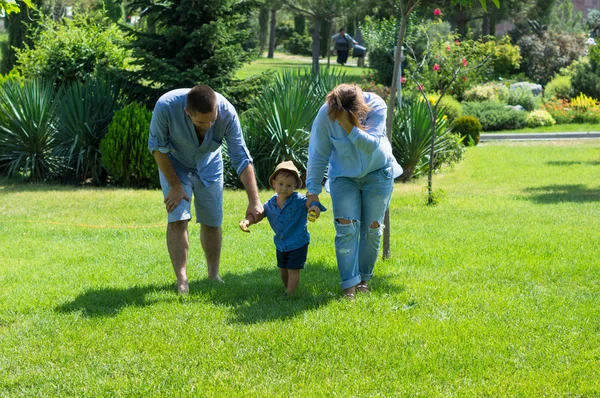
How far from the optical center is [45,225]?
9836 mm

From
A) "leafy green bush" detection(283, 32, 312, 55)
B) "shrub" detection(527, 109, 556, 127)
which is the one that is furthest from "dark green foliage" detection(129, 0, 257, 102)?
"leafy green bush" detection(283, 32, 312, 55)

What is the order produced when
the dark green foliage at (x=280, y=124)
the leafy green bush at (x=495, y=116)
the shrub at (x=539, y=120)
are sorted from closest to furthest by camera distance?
the dark green foliage at (x=280, y=124)
the leafy green bush at (x=495, y=116)
the shrub at (x=539, y=120)

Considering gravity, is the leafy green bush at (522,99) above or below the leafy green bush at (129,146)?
above

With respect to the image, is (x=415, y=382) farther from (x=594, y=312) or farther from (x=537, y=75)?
(x=537, y=75)

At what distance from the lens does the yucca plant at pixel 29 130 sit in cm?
1332

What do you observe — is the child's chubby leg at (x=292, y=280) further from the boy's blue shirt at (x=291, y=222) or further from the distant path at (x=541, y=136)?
the distant path at (x=541, y=136)

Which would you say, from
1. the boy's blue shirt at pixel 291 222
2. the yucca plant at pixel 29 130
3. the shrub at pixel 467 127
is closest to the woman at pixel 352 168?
the boy's blue shirt at pixel 291 222

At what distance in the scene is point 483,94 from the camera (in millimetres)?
27828

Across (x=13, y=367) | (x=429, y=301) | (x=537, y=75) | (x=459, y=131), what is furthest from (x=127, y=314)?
(x=537, y=75)

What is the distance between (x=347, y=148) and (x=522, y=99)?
78.8 feet

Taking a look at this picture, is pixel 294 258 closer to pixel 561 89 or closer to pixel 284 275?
pixel 284 275

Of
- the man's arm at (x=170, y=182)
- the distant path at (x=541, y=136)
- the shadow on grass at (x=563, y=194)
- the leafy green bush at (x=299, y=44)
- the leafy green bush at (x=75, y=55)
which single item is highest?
the leafy green bush at (x=299, y=44)

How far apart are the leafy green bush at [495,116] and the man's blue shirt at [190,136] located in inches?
764

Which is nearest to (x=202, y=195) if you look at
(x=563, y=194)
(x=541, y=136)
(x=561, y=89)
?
(x=563, y=194)
